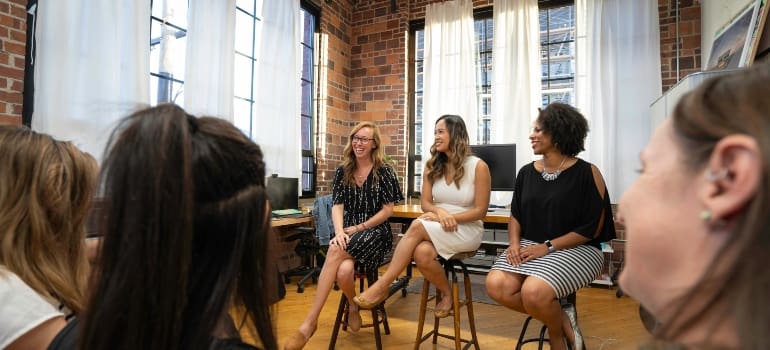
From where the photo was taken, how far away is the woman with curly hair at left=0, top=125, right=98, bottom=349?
0.76 meters

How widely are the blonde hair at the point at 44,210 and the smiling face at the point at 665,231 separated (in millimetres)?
1065

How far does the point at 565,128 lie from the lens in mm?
2102

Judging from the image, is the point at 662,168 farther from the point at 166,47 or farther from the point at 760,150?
the point at 166,47

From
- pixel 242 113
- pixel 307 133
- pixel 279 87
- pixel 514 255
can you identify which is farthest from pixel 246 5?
pixel 514 255

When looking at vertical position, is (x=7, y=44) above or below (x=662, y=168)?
above

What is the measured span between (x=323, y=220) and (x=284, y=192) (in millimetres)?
456

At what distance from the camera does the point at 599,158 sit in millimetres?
4012

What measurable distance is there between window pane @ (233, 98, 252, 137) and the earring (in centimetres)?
380

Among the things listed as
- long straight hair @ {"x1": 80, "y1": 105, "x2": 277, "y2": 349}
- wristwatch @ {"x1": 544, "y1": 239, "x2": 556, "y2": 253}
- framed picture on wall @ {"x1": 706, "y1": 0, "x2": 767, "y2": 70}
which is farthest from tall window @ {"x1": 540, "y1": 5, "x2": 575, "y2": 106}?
long straight hair @ {"x1": 80, "y1": 105, "x2": 277, "y2": 349}

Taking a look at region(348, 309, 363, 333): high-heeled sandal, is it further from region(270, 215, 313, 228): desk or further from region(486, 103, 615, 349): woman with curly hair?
region(270, 215, 313, 228): desk

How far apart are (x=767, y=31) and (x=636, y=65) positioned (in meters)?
1.69

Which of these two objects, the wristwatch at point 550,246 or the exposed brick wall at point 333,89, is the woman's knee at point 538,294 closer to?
the wristwatch at point 550,246

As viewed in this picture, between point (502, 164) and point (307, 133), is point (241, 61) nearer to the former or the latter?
point (307, 133)

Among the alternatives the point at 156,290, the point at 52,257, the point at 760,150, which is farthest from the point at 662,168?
the point at 52,257
